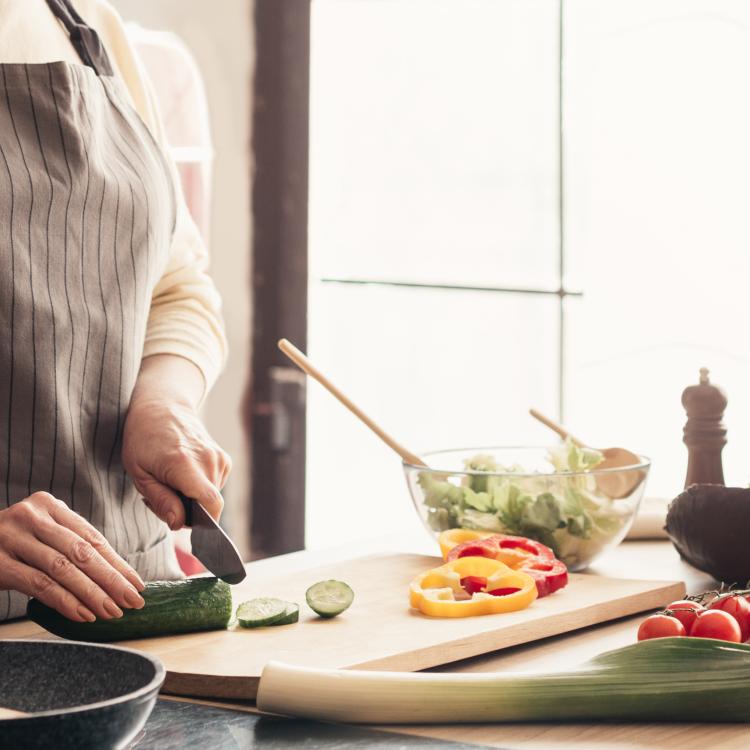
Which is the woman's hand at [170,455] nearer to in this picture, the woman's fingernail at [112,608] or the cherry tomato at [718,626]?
the woman's fingernail at [112,608]

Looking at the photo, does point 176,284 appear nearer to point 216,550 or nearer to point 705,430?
point 216,550

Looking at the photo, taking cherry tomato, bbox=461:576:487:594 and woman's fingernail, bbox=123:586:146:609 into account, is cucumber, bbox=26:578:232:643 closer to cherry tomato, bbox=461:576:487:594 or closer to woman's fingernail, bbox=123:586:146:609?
woman's fingernail, bbox=123:586:146:609

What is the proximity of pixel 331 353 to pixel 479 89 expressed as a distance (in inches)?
37.4

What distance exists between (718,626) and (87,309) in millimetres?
864

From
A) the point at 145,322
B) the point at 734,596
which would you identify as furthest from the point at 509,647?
the point at 145,322

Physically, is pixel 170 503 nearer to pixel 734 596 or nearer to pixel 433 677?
pixel 433 677

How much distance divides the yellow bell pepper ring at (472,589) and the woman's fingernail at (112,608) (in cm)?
34

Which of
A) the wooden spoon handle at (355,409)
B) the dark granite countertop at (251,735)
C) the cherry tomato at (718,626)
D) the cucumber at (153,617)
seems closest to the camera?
the dark granite countertop at (251,735)

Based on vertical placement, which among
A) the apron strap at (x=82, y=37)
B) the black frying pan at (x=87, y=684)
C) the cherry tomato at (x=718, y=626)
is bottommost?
the cherry tomato at (x=718, y=626)

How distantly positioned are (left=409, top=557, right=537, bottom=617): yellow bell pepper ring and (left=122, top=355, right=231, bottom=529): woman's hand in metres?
0.27

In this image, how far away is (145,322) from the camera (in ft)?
5.37

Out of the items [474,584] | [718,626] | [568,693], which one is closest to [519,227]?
[474,584]

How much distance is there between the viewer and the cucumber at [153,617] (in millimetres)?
1201

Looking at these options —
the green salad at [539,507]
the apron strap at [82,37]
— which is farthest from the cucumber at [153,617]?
the apron strap at [82,37]
